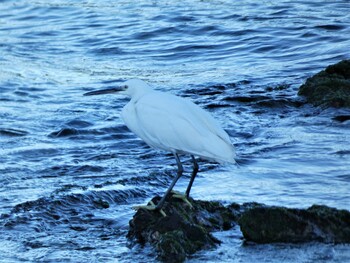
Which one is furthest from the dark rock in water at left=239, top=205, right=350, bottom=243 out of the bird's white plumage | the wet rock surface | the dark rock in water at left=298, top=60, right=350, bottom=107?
the dark rock in water at left=298, top=60, right=350, bottom=107

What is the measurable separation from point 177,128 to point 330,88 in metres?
4.45

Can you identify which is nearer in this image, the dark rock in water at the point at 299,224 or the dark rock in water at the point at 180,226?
the dark rock in water at the point at 180,226

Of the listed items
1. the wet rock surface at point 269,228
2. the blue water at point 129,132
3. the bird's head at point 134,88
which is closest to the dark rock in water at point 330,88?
the blue water at point 129,132

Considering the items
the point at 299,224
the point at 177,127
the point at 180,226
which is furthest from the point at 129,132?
the point at 299,224

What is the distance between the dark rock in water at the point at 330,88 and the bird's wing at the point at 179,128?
3889mm

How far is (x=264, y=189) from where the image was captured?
7.13m

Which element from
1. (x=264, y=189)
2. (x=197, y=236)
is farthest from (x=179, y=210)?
(x=264, y=189)

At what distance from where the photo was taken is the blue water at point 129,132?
6551mm

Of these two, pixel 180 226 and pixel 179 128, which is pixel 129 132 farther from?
pixel 180 226

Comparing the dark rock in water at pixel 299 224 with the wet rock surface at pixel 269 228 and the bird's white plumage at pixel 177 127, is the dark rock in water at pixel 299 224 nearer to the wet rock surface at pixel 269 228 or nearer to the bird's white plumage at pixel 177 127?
the wet rock surface at pixel 269 228

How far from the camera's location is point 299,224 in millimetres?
5742

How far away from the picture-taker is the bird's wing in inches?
235

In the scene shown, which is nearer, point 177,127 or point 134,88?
point 177,127

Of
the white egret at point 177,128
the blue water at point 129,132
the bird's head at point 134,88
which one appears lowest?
the blue water at point 129,132
